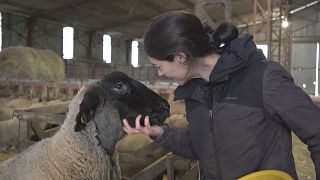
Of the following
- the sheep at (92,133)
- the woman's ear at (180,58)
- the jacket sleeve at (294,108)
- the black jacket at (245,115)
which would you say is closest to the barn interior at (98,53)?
the sheep at (92,133)

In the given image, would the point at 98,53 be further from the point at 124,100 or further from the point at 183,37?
the point at 183,37

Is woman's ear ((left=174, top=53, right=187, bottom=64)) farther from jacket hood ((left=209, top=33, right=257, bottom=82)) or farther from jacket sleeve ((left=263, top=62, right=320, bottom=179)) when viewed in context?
jacket sleeve ((left=263, top=62, right=320, bottom=179))

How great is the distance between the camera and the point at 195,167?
159 inches

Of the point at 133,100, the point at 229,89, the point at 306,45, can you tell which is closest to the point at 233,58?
the point at 229,89

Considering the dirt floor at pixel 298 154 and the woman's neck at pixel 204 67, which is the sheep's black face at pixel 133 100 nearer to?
the woman's neck at pixel 204 67

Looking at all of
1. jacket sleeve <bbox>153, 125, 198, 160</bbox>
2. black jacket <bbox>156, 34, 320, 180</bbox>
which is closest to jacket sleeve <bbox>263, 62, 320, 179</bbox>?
black jacket <bbox>156, 34, 320, 180</bbox>

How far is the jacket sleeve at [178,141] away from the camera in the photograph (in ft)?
6.70

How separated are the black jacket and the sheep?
78 centimetres

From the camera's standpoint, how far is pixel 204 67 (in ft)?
5.63

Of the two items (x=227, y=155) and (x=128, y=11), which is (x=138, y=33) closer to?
(x=128, y=11)

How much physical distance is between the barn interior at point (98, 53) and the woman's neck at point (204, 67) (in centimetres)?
153

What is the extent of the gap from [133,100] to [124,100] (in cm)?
7

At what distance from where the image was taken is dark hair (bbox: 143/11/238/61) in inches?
62.7

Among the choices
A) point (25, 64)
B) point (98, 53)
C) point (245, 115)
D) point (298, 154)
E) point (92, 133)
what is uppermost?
point (98, 53)
